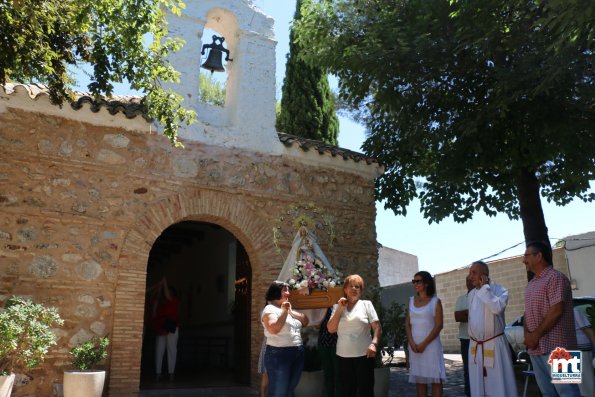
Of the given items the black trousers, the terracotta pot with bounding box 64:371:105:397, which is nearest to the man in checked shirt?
the black trousers

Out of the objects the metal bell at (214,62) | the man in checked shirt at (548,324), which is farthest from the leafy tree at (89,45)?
the man in checked shirt at (548,324)

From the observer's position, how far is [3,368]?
5598mm

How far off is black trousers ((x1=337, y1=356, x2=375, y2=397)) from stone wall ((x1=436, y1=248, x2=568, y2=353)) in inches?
450

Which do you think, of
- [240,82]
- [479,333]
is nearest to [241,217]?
[240,82]

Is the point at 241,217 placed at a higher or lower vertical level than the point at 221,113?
lower

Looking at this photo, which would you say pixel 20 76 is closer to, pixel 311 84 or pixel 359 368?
pixel 359 368

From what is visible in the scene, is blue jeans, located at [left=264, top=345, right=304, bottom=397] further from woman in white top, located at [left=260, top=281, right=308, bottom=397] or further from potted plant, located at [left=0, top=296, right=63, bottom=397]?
potted plant, located at [left=0, top=296, right=63, bottom=397]

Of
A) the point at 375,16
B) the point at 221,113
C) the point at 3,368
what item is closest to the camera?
the point at 3,368

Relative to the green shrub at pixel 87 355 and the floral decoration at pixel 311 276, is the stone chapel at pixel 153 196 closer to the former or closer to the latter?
the green shrub at pixel 87 355

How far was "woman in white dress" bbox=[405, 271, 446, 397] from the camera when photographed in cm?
527

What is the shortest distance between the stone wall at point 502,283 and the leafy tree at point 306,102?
6660 millimetres

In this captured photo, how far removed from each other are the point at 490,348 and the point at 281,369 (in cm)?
198

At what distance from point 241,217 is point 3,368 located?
362 cm

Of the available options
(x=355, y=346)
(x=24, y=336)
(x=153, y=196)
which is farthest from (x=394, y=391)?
(x=24, y=336)
